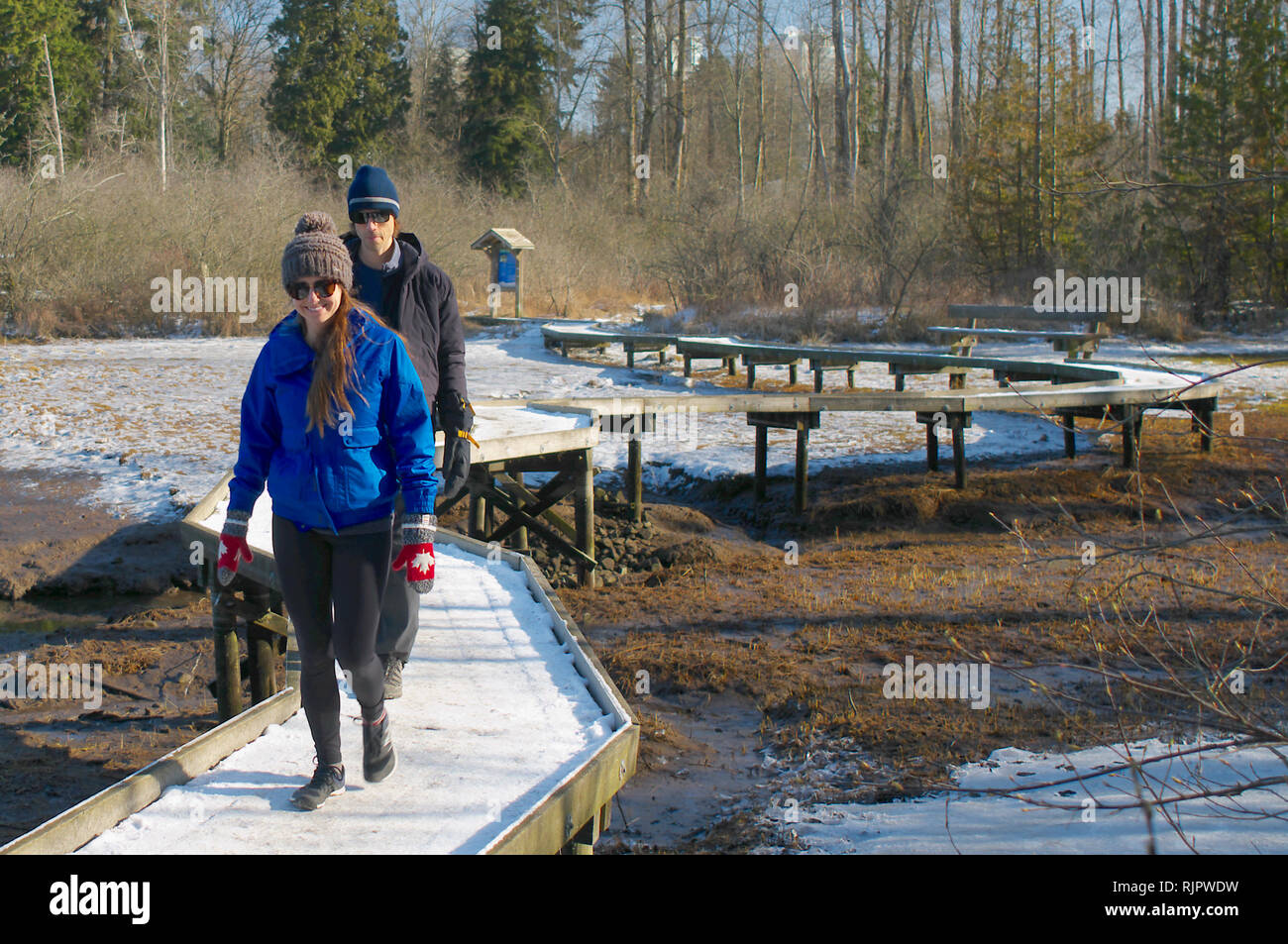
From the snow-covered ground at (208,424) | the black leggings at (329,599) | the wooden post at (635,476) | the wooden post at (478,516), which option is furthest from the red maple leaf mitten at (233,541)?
the snow-covered ground at (208,424)

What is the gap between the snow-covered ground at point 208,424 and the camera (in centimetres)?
1262

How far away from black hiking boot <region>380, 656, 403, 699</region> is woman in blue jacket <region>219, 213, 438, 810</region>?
86 cm

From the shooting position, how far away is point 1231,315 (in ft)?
88.4

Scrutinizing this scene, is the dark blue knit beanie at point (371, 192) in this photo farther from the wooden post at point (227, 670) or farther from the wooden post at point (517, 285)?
the wooden post at point (517, 285)

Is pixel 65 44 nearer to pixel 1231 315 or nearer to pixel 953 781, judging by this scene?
pixel 1231 315

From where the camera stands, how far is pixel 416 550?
12.3ft

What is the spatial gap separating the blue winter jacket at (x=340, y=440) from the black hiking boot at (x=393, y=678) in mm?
1142

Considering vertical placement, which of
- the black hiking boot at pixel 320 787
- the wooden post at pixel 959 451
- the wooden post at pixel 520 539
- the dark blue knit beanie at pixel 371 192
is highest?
the dark blue knit beanie at pixel 371 192

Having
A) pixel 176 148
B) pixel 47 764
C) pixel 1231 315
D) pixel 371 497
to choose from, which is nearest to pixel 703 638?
pixel 47 764

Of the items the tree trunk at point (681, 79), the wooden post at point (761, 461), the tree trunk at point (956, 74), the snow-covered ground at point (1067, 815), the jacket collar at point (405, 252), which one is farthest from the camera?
the tree trunk at point (681, 79)

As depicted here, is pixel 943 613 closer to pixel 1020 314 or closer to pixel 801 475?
pixel 801 475

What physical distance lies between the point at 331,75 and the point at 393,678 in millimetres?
42072

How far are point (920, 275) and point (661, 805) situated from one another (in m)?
23.8

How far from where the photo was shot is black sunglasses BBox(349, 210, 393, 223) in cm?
468
